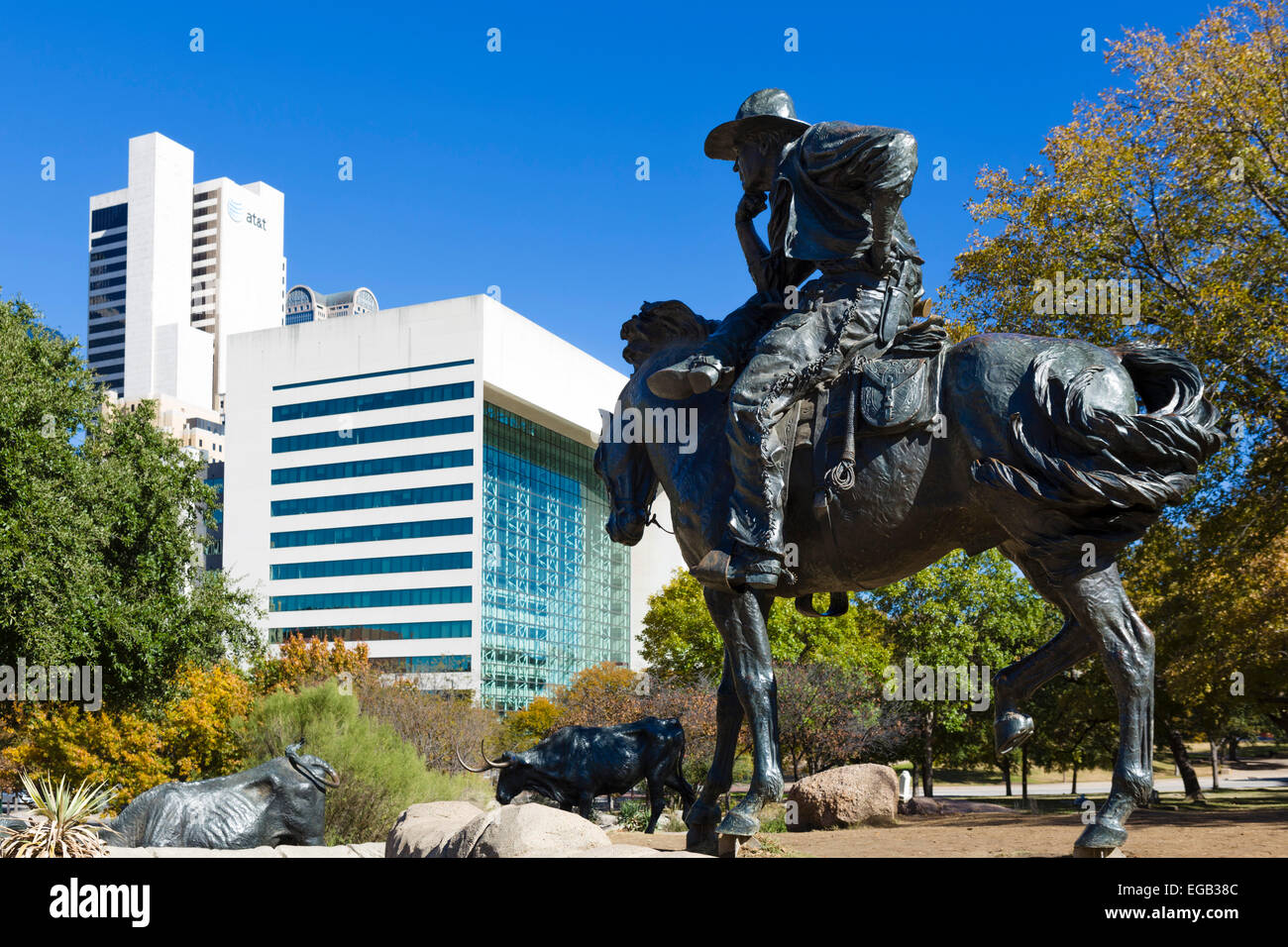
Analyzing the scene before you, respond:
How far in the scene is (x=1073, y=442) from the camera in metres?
4.79

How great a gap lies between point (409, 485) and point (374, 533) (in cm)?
468

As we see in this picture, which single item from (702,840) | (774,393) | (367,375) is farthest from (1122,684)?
(367,375)

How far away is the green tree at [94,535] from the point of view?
1908 centimetres

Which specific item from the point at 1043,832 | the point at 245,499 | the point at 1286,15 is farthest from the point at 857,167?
the point at 245,499

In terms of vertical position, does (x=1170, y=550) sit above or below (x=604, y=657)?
above

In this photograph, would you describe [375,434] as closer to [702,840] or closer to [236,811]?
[236,811]

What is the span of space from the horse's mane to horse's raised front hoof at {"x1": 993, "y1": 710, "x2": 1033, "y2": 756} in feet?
8.45

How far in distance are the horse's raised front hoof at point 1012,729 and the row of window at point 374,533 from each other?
245 ft

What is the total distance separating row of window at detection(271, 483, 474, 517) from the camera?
78938 mm

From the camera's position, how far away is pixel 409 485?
80438 mm

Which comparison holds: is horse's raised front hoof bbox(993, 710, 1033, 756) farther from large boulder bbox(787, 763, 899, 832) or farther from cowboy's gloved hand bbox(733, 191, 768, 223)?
large boulder bbox(787, 763, 899, 832)

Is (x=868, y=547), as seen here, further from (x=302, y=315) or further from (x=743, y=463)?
(x=302, y=315)

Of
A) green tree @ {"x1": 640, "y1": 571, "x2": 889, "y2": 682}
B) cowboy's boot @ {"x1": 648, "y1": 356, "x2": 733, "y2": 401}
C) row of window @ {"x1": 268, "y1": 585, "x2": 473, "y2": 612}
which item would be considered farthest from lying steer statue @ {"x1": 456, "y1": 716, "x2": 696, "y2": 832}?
row of window @ {"x1": 268, "y1": 585, "x2": 473, "y2": 612}

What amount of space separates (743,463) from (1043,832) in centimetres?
443
